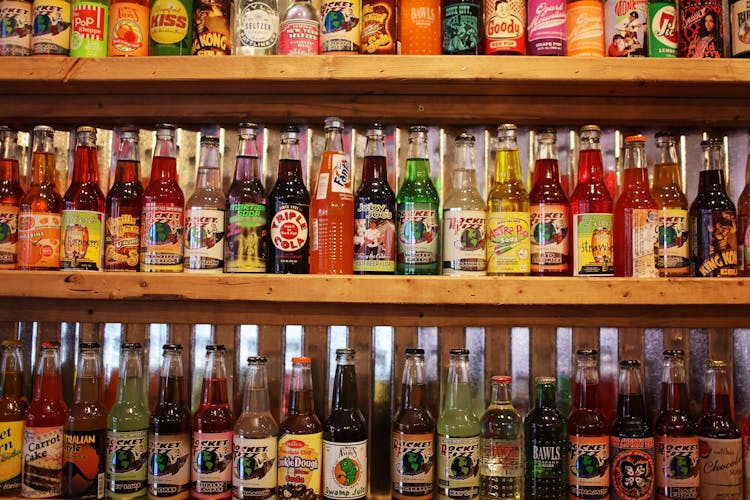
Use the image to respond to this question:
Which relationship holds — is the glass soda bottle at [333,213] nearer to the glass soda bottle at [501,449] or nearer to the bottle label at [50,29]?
the glass soda bottle at [501,449]

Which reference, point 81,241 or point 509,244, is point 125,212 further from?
point 509,244

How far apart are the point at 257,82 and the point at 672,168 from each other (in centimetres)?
96

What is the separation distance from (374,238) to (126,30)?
0.72 metres

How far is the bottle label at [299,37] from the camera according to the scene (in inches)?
59.2

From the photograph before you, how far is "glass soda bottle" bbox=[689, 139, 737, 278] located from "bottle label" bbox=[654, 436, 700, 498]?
36 cm

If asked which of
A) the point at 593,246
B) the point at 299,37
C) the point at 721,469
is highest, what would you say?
the point at 299,37

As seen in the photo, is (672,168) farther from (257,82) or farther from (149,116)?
(149,116)

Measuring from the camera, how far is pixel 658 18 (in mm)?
1507

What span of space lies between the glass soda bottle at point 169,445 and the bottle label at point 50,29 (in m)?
0.76

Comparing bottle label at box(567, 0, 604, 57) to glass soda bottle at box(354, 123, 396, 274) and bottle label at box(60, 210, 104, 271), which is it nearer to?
glass soda bottle at box(354, 123, 396, 274)

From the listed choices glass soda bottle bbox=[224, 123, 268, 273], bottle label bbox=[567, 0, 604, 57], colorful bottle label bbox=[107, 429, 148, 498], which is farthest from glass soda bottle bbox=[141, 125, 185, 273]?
bottle label bbox=[567, 0, 604, 57]

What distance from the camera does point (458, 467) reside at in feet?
4.66

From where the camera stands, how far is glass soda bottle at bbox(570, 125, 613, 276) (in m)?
1.45

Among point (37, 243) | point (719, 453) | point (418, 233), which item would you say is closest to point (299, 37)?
point (418, 233)
